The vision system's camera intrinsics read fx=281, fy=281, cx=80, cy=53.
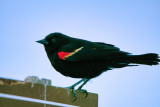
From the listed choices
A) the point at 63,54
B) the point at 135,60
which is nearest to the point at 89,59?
the point at 63,54

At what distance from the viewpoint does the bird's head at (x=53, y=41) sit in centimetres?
483

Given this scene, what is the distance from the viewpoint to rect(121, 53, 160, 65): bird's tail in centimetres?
427

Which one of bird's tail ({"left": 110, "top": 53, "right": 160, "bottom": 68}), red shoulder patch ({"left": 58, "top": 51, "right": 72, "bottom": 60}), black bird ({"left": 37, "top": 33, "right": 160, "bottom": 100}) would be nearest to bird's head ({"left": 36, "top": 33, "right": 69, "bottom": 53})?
black bird ({"left": 37, "top": 33, "right": 160, "bottom": 100})

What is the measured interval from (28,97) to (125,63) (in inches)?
92.1

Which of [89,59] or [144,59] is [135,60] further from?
[89,59]

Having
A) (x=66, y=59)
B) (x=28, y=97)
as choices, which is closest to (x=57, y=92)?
(x=28, y=97)

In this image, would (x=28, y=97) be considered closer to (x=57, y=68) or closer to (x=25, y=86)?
(x=25, y=86)

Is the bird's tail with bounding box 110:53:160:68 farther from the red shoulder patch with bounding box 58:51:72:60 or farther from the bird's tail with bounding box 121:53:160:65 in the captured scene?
the red shoulder patch with bounding box 58:51:72:60

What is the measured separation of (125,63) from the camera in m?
4.60

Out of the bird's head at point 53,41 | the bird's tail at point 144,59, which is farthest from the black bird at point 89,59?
the bird's head at point 53,41

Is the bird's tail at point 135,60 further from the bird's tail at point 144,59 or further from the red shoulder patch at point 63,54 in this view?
the red shoulder patch at point 63,54

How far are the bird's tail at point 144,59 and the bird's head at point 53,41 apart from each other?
3.68 feet

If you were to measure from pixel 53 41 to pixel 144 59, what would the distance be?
158 cm

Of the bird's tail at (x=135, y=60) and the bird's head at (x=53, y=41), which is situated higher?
the bird's head at (x=53, y=41)
